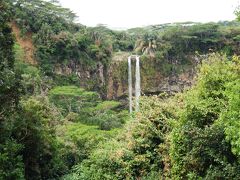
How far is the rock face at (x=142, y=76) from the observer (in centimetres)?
3944

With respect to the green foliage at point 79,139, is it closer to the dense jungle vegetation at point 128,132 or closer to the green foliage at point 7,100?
the dense jungle vegetation at point 128,132

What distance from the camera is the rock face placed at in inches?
1553

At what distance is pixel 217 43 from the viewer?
4431cm

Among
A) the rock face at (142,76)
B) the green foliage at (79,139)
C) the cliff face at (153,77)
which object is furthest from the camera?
the cliff face at (153,77)

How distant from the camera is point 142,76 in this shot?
42.3m

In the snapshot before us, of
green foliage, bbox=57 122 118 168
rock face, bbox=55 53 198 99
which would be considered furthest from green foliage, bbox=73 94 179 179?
rock face, bbox=55 53 198 99

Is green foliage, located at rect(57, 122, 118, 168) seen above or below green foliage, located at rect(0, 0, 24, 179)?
below

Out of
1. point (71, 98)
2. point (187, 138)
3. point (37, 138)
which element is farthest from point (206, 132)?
point (71, 98)

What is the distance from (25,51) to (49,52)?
8.05ft

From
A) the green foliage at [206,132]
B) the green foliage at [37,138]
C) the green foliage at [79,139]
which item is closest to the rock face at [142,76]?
the green foliage at [79,139]

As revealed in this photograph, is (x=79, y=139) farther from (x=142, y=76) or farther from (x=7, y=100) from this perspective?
(x=142, y=76)

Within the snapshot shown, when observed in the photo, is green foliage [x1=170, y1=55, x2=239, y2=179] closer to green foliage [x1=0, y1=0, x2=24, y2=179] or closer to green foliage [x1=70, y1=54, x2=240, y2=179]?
green foliage [x1=70, y1=54, x2=240, y2=179]

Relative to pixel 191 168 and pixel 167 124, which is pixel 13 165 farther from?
pixel 191 168

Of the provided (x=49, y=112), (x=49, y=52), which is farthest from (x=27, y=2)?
(x=49, y=112)
